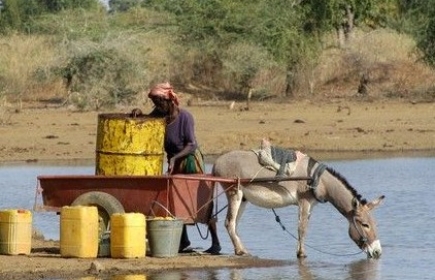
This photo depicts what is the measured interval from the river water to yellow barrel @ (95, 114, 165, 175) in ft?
4.43

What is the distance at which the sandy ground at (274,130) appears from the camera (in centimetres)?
2638

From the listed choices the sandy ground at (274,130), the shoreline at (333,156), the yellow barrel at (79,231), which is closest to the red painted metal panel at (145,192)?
the yellow barrel at (79,231)

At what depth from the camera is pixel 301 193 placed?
539 inches

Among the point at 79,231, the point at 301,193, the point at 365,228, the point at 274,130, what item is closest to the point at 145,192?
the point at 79,231

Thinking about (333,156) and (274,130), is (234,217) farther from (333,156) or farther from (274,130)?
(274,130)

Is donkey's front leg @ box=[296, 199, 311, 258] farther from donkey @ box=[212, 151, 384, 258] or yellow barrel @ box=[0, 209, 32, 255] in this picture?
yellow barrel @ box=[0, 209, 32, 255]

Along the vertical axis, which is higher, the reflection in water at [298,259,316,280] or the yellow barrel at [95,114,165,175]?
the yellow barrel at [95,114,165,175]

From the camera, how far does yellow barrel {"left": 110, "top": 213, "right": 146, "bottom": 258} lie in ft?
41.4

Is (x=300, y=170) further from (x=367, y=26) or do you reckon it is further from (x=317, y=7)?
(x=367, y=26)

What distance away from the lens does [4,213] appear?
12.9 meters

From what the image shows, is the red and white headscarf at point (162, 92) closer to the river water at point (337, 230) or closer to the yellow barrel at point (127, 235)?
the yellow barrel at point (127, 235)

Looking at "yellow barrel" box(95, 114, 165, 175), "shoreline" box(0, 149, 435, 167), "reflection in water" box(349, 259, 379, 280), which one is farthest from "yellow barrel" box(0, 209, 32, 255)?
"shoreline" box(0, 149, 435, 167)

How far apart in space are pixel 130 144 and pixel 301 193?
1.81 metres

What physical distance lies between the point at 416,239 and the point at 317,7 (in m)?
24.9
